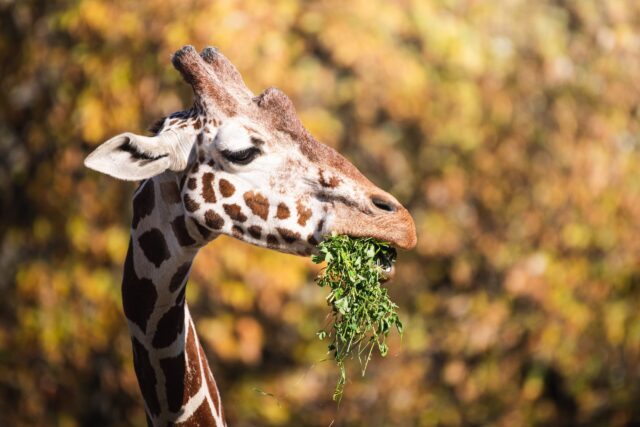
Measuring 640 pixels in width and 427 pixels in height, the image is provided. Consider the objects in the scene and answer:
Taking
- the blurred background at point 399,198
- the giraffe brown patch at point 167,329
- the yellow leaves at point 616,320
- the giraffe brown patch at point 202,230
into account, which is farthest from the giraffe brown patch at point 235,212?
the yellow leaves at point 616,320

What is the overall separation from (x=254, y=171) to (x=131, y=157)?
448 millimetres

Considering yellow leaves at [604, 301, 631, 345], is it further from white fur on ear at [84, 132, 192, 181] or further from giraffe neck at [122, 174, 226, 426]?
white fur on ear at [84, 132, 192, 181]

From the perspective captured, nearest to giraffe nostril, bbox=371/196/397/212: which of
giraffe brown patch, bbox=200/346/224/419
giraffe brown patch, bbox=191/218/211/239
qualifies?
giraffe brown patch, bbox=191/218/211/239

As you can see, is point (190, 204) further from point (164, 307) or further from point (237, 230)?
point (164, 307)

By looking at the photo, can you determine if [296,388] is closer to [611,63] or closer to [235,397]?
[235,397]

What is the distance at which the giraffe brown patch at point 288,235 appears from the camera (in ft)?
12.1

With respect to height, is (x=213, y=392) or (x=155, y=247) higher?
(x=155, y=247)

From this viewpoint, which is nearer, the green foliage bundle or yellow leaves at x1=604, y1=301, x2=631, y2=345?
the green foliage bundle

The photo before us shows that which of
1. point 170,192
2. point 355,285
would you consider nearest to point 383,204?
point 355,285

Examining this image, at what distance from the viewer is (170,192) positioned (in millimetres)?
3824

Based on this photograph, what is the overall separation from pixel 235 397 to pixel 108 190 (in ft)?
6.36

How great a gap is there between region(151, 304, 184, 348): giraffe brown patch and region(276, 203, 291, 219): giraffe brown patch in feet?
1.81

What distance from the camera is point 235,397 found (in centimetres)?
808

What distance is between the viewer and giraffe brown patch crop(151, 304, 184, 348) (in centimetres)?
385
